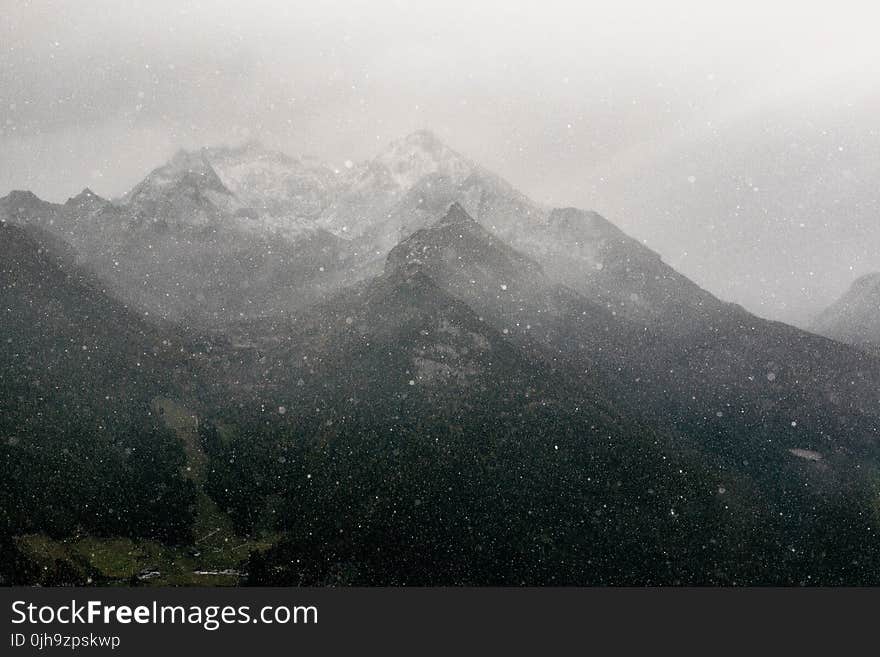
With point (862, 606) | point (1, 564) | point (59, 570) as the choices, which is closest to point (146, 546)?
point (59, 570)

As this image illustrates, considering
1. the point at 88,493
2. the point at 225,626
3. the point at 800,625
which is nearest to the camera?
the point at 225,626

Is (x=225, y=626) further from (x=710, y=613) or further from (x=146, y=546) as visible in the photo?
(x=710, y=613)

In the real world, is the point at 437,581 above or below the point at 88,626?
above

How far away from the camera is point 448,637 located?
359ft

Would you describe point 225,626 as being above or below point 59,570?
below

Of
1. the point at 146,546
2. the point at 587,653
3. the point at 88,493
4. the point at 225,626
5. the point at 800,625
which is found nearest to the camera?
the point at 225,626

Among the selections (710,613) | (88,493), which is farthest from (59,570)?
(710,613)

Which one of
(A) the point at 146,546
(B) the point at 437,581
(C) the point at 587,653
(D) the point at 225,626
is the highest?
(A) the point at 146,546

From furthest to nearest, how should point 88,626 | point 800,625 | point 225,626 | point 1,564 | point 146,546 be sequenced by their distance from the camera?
point 146,546, point 800,625, point 1,564, point 225,626, point 88,626

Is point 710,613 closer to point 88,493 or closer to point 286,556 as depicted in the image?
point 286,556

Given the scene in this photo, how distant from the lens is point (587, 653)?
109438 millimetres

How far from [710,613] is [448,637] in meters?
116

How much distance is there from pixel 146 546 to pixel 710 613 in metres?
177

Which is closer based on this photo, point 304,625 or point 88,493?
point 304,625
